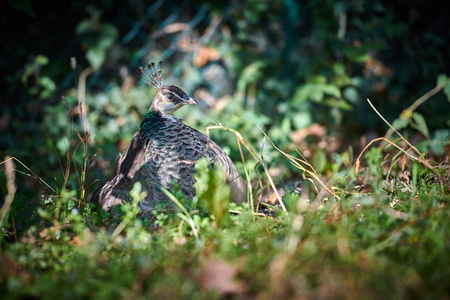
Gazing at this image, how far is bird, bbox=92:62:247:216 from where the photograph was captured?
2016mm

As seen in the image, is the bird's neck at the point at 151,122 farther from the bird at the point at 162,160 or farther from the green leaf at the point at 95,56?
the green leaf at the point at 95,56

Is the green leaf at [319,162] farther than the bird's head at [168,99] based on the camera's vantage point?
Yes

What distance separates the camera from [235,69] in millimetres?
4320

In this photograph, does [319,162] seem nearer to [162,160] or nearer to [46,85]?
[162,160]

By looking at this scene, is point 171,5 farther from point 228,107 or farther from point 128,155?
point 128,155

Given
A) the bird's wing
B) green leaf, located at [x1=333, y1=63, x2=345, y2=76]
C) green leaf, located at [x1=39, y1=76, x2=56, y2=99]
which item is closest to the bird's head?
the bird's wing

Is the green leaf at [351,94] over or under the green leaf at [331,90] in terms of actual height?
under

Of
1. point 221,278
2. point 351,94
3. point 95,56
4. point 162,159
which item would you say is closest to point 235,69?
point 351,94

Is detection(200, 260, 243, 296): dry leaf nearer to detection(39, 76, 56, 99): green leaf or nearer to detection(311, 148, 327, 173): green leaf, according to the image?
detection(311, 148, 327, 173): green leaf

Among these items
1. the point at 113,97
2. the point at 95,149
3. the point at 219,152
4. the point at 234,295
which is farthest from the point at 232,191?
the point at 113,97

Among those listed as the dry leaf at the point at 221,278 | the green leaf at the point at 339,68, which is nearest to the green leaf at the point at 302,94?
the green leaf at the point at 339,68

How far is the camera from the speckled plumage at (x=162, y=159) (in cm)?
202

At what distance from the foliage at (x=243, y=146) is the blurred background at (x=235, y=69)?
0.06 ft

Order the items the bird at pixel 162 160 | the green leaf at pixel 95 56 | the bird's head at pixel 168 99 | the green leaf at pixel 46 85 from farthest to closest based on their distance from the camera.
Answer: the green leaf at pixel 95 56 → the green leaf at pixel 46 85 → the bird's head at pixel 168 99 → the bird at pixel 162 160
